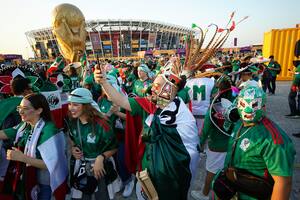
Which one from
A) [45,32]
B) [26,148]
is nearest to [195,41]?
[26,148]

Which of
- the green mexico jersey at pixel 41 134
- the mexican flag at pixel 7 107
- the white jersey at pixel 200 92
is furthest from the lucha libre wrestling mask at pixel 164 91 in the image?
the white jersey at pixel 200 92

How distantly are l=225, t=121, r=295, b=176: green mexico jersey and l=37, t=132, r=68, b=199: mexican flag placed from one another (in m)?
1.87

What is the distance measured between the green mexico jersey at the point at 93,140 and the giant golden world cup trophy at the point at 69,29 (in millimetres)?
4900

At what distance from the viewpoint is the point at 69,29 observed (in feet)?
23.2

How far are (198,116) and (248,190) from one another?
112 inches

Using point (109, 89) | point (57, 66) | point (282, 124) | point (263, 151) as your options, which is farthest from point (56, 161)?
point (282, 124)

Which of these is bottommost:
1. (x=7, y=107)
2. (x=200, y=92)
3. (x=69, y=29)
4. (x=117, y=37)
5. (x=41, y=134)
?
(x=41, y=134)

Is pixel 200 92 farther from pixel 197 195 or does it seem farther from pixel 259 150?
pixel 259 150

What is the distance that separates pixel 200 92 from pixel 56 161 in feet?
10.1

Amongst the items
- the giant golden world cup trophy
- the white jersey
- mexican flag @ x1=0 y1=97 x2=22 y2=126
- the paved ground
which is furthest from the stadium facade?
mexican flag @ x1=0 y1=97 x2=22 y2=126

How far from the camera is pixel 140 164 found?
2.34m

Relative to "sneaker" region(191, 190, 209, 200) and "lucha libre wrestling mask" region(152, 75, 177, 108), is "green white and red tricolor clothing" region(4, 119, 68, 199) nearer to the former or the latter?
"lucha libre wrestling mask" region(152, 75, 177, 108)

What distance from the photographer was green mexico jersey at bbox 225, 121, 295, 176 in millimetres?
1596

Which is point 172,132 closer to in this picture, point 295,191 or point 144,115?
point 144,115
